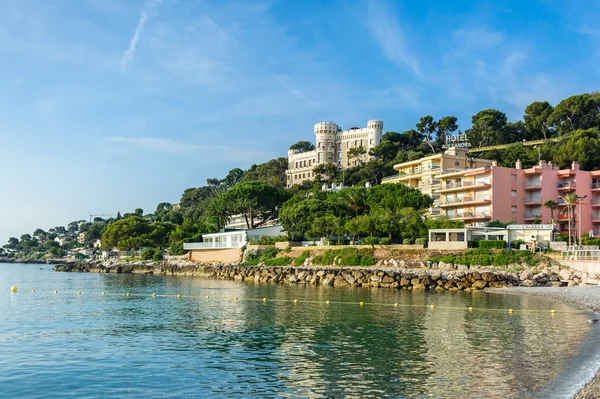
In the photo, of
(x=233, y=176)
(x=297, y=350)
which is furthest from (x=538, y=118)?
(x=297, y=350)

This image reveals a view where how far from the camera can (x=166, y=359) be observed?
20125mm

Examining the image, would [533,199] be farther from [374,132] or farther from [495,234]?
[374,132]

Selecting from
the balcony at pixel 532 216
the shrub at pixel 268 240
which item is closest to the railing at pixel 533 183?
the balcony at pixel 532 216

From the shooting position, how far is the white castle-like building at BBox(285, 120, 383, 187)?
5955 inches

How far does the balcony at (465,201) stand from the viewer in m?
73.8

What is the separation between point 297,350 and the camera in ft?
70.8

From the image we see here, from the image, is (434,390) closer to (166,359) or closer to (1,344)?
(166,359)

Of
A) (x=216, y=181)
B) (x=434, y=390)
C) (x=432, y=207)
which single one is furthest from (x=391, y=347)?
(x=216, y=181)

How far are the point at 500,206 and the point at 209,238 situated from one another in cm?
4777

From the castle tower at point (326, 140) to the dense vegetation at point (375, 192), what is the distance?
1216cm

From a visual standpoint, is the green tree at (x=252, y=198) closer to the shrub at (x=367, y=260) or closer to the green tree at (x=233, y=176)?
the shrub at (x=367, y=260)

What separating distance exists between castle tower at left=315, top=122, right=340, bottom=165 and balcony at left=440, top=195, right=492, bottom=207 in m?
78.8

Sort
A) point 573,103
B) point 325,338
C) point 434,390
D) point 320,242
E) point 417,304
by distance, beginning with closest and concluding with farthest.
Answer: point 434,390 < point 325,338 < point 417,304 < point 320,242 < point 573,103

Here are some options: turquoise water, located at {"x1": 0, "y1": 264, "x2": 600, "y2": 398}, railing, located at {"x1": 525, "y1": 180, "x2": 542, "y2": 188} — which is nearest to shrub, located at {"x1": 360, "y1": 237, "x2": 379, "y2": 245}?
railing, located at {"x1": 525, "y1": 180, "x2": 542, "y2": 188}
